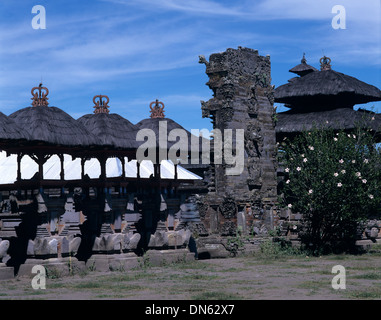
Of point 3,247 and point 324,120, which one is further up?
point 324,120

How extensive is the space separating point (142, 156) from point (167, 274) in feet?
13.4

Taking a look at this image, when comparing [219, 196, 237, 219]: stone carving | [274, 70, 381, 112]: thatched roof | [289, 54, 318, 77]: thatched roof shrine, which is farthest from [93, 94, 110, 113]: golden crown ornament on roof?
[289, 54, 318, 77]: thatched roof shrine

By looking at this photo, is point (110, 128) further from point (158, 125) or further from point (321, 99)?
point (321, 99)

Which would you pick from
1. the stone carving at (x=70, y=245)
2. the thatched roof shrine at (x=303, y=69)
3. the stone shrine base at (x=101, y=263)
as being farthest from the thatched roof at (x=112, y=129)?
the thatched roof shrine at (x=303, y=69)

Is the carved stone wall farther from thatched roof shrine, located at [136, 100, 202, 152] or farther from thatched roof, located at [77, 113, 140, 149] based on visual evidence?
thatched roof, located at [77, 113, 140, 149]

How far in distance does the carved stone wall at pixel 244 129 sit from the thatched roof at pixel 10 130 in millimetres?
9779

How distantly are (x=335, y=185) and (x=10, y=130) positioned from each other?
11.4 metres

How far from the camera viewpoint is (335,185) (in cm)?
2353

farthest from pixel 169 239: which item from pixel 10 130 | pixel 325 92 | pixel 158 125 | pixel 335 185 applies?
pixel 325 92

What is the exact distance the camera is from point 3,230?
58.9ft

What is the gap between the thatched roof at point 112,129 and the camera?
1942cm

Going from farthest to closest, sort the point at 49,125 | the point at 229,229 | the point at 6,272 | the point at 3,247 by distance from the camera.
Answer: the point at 229,229 → the point at 49,125 → the point at 6,272 → the point at 3,247

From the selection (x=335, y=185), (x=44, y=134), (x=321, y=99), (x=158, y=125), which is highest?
(x=321, y=99)
